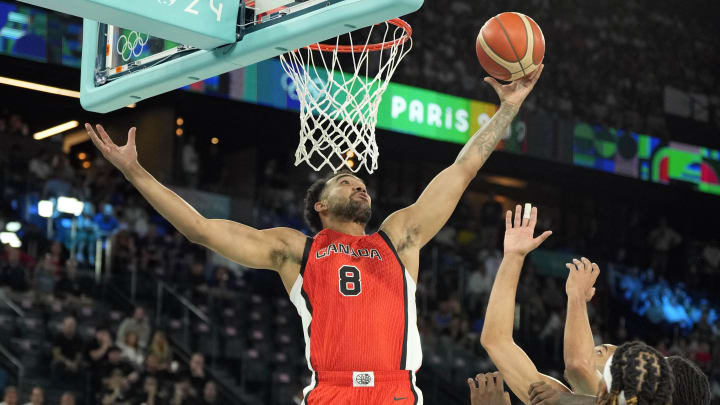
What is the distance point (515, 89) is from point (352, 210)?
105 cm

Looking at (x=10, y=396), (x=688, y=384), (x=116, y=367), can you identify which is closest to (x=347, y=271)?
(x=688, y=384)

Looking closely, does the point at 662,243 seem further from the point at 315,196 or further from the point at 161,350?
Answer: the point at 315,196

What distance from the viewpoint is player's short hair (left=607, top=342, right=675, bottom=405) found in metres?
2.36

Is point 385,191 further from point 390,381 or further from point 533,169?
point 390,381

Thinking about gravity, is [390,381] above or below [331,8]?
below

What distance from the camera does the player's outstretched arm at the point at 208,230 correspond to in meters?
4.56

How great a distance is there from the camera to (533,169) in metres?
21.5

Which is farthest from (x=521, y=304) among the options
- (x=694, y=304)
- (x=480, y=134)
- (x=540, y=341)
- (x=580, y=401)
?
(x=580, y=401)

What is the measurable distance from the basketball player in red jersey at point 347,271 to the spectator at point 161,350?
776 centimetres

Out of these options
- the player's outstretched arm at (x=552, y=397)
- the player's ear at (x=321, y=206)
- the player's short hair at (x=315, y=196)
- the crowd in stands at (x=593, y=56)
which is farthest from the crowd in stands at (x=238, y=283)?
the player's outstretched arm at (x=552, y=397)

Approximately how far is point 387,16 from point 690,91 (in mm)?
19866

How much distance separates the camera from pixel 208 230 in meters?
4.61

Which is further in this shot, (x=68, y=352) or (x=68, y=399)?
(x=68, y=352)

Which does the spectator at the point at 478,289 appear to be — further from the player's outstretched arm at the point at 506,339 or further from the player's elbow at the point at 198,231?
the player's outstretched arm at the point at 506,339
